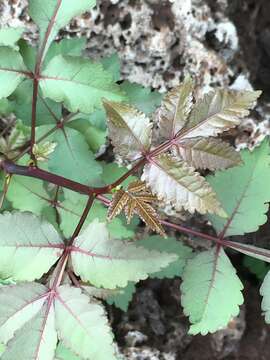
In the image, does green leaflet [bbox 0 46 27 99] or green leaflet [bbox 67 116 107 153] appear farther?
green leaflet [bbox 67 116 107 153]

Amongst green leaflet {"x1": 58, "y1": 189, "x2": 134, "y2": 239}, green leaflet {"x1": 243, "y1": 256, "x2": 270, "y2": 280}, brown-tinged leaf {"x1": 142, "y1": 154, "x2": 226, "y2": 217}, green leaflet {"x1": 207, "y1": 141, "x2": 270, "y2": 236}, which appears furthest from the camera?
green leaflet {"x1": 243, "y1": 256, "x2": 270, "y2": 280}

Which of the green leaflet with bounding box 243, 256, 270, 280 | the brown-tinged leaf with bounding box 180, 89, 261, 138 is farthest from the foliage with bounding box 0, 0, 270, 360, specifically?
the green leaflet with bounding box 243, 256, 270, 280

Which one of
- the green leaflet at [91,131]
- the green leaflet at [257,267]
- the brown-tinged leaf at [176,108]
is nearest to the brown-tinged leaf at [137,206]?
the brown-tinged leaf at [176,108]

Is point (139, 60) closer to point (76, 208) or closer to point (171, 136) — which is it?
point (76, 208)

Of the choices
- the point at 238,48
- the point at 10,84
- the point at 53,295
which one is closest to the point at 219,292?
the point at 53,295

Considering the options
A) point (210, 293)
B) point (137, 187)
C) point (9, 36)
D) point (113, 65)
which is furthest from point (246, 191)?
point (9, 36)

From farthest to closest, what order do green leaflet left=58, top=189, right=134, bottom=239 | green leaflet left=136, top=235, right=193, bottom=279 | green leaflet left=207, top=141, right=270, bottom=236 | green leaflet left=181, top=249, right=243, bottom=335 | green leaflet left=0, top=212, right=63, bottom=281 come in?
green leaflet left=136, top=235, right=193, bottom=279, green leaflet left=58, top=189, right=134, bottom=239, green leaflet left=207, top=141, right=270, bottom=236, green leaflet left=181, top=249, right=243, bottom=335, green leaflet left=0, top=212, right=63, bottom=281

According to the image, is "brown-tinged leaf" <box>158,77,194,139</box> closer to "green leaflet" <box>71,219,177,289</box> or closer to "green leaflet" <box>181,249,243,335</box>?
"green leaflet" <box>71,219,177,289</box>
